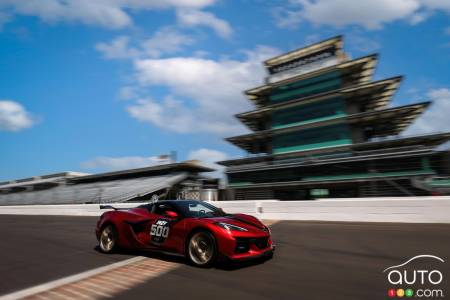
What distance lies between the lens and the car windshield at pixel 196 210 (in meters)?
6.55

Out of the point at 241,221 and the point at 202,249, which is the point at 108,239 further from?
the point at 241,221

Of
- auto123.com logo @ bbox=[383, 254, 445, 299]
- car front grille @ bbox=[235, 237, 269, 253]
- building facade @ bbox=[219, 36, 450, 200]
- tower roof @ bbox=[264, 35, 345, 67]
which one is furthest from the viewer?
tower roof @ bbox=[264, 35, 345, 67]

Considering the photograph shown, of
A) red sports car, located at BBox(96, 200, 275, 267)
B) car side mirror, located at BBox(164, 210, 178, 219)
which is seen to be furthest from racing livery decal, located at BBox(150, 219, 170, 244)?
car side mirror, located at BBox(164, 210, 178, 219)

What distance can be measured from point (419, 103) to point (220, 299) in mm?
32809

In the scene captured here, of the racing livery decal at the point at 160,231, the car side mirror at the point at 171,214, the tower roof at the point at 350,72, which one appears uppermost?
the tower roof at the point at 350,72

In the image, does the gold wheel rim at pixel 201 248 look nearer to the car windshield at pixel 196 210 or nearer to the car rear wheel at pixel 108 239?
the car windshield at pixel 196 210

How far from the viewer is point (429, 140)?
103 feet

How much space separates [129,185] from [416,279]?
127 feet

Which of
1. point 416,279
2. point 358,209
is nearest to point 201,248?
point 416,279

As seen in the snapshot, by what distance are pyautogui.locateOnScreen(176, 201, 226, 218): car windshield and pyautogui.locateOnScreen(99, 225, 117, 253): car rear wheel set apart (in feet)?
5.96

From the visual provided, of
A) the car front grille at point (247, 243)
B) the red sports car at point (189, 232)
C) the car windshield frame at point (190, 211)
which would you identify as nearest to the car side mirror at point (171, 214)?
the red sports car at point (189, 232)

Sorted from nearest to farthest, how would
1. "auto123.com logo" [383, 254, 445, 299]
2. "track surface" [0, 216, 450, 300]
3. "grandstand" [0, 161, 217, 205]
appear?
"auto123.com logo" [383, 254, 445, 299]
"track surface" [0, 216, 450, 300]
"grandstand" [0, 161, 217, 205]

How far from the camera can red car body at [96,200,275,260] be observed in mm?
5676

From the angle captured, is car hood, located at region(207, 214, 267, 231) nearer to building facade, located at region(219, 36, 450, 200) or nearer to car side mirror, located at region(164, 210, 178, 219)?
car side mirror, located at region(164, 210, 178, 219)
